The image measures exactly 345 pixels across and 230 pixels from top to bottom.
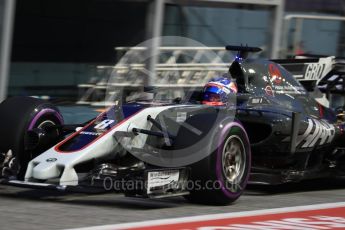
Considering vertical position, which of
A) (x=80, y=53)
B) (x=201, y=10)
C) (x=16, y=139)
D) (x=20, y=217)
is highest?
(x=201, y=10)

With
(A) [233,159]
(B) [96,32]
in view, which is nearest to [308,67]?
(A) [233,159]

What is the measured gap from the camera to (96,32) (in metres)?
12.1

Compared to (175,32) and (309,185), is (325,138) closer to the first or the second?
(309,185)

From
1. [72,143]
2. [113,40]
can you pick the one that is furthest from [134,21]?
[72,143]

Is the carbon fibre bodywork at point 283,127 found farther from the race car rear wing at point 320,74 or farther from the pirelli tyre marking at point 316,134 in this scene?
the race car rear wing at point 320,74

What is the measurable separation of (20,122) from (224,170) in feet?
6.67

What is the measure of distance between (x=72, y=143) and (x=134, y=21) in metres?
5.16

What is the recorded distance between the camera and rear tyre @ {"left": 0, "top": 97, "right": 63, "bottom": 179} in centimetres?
746

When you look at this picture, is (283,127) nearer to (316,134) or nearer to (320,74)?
(316,134)

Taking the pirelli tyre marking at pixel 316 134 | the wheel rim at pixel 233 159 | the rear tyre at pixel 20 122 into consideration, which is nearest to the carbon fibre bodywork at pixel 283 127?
the pirelli tyre marking at pixel 316 134

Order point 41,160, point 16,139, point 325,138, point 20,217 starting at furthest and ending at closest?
1. point 325,138
2. point 16,139
3. point 41,160
4. point 20,217

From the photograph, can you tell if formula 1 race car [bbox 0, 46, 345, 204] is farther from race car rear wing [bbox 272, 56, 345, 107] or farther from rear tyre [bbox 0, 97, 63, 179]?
race car rear wing [bbox 272, 56, 345, 107]

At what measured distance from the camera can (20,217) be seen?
5977mm

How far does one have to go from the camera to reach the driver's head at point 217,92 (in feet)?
25.9
